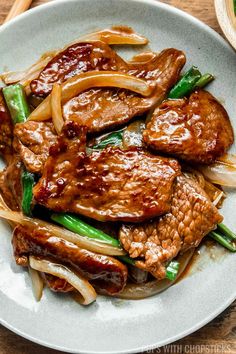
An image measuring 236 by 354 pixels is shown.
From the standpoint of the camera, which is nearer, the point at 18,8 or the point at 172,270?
the point at 172,270

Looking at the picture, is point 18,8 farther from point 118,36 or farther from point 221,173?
point 221,173

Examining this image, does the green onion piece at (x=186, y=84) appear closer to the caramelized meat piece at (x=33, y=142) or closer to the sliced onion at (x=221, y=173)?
the sliced onion at (x=221, y=173)

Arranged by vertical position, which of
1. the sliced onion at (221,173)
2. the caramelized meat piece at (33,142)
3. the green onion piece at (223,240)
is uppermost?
the sliced onion at (221,173)

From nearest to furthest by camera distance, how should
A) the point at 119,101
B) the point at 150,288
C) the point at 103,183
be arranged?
the point at 103,183
the point at 119,101
the point at 150,288

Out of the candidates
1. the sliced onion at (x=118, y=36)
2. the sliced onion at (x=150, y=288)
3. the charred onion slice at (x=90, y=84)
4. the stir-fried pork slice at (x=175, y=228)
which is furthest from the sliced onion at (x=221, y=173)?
the sliced onion at (x=118, y=36)

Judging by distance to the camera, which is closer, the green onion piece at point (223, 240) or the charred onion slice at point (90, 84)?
the charred onion slice at point (90, 84)

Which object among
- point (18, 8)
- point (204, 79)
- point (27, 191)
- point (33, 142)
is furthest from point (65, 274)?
point (18, 8)
